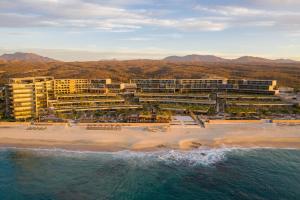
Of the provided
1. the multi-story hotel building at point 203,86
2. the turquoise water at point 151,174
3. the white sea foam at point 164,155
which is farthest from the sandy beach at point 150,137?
the multi-story hotel building at point 203,86

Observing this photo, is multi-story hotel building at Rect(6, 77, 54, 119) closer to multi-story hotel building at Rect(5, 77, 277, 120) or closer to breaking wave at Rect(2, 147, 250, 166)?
multi-story hotel building at Rect(5, 77, 277, 120)

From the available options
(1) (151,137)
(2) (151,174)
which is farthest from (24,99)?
(2) (151,174)

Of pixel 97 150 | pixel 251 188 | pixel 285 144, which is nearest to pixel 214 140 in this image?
pixel 285 144

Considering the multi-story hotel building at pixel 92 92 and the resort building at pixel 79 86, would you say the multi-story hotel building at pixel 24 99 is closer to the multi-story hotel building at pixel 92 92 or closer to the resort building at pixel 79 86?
the multi-story hotel building at pixel 92 92

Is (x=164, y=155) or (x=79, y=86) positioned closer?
(x=164, y=155)

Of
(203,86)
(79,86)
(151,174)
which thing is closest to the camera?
(151,174)

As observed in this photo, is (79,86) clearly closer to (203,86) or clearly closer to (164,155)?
(203,86)
